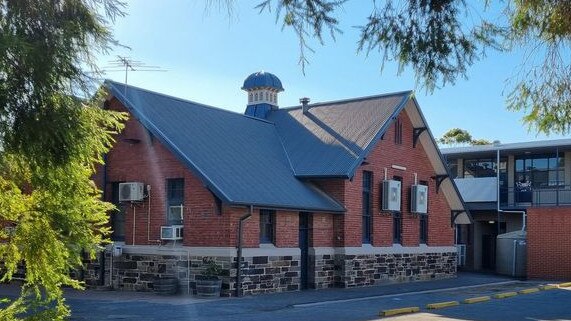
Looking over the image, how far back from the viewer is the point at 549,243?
29.6 metres

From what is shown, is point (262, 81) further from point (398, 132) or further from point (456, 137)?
point (456, 137)

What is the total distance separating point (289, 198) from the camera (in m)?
20.7

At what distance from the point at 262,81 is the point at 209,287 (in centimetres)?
1280

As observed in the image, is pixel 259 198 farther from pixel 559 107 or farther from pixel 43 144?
pixel 43 144

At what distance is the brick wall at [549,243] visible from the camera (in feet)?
96.1

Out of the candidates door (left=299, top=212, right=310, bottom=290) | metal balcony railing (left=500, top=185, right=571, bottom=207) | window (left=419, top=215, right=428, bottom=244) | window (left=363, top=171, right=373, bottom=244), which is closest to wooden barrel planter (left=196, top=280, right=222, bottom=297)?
door (left=299, top=212, right=310, bottom=290)

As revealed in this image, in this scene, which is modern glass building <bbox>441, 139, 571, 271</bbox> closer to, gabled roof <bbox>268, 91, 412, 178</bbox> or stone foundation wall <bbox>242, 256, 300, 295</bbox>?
gabled roof <bbox>268, 91, 412, 178</bbox>

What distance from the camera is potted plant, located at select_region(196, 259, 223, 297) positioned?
1839 cm

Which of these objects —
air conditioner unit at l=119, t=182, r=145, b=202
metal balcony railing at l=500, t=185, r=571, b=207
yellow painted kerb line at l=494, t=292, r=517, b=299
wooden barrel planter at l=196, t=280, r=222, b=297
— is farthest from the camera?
metal balcony railing at l=500, t=185, r=571, b=207

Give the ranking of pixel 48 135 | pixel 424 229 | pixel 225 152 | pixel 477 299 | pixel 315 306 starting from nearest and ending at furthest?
pixel 48 135 → pixel 315 306 → pixel 477 299 → pixel 225 152 → pixel 424 229

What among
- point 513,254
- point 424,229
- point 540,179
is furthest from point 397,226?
point 540,179

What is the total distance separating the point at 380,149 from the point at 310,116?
339 centimetres

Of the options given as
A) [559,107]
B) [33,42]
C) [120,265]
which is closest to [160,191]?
[120,265]

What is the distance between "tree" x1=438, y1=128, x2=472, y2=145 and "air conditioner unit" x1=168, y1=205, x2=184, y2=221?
1897 inches
